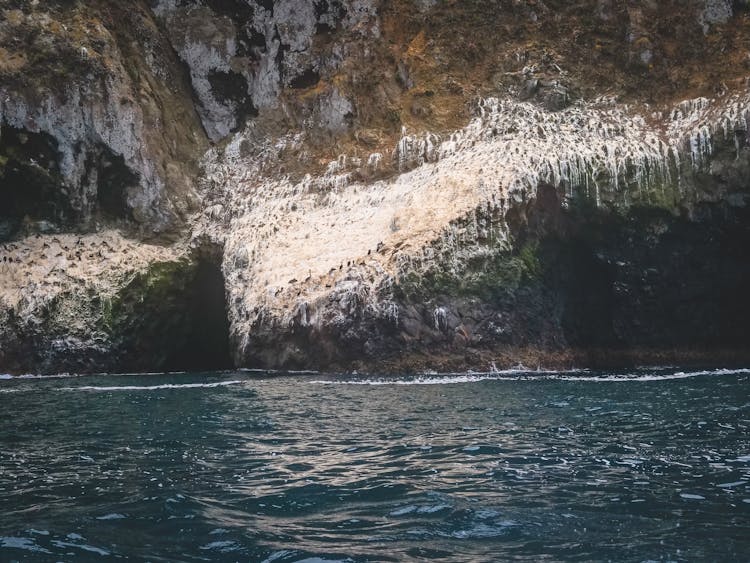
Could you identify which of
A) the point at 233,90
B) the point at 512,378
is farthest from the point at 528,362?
the point at 233,90

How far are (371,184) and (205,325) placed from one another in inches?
546

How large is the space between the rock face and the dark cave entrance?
17 cm

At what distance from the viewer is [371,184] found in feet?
123

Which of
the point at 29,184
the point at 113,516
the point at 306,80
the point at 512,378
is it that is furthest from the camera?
the point at 306,80

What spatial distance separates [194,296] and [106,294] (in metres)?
5.16

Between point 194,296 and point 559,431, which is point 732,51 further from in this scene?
point 194,296

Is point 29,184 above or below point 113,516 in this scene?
above

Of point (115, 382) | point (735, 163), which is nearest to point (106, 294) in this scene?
point (115, 382)

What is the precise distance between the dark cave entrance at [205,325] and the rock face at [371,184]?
17cm

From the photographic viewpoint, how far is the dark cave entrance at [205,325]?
127 feet

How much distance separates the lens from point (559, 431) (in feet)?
40.3

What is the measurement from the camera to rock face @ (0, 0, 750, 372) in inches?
1176

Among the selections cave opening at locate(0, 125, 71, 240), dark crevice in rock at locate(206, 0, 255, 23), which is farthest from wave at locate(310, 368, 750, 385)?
dark crevice in rock at locate(206, 0, 255, 23)

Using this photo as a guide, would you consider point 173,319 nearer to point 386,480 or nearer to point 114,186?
point 114,186
